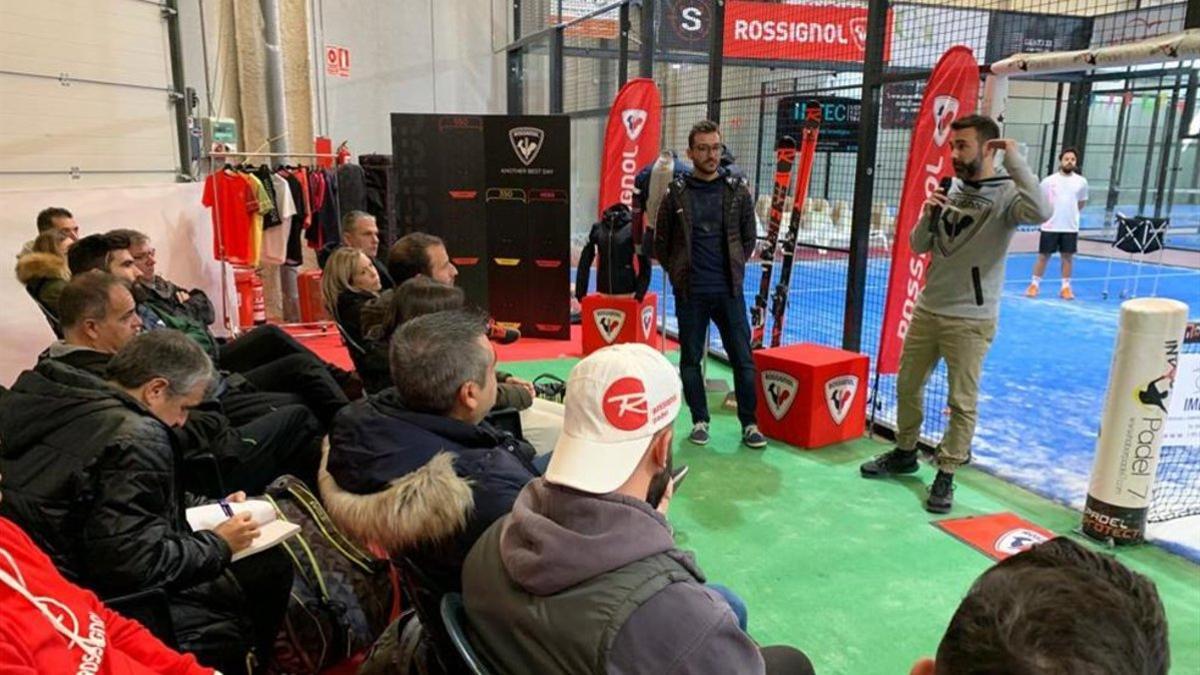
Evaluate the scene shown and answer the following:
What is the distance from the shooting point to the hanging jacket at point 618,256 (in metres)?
5.61

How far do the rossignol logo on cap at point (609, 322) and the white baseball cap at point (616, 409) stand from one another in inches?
171

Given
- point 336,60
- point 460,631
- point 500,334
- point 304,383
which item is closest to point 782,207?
point 500,334

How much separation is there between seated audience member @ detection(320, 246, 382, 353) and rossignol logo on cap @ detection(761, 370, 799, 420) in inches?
79.2

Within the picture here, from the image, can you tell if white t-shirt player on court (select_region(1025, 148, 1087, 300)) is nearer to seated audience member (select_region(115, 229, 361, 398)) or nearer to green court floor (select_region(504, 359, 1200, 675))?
green court floor (select_region(504, 359, 1200, 675))

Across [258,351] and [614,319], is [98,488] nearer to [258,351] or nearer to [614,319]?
[258,351]

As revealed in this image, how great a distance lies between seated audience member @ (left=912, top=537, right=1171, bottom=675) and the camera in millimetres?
623

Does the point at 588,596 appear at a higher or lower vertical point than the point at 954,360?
higher

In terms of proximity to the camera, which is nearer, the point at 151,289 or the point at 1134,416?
the point at 1134,416

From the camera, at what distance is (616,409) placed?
50.3 inches

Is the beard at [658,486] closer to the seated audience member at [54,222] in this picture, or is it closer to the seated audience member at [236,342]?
the seated audience member at [236,342]

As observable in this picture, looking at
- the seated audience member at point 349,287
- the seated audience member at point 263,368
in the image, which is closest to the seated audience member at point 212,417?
the seated audience member at point 263,368

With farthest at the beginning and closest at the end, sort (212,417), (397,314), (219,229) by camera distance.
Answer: (219,229) < (397,314) < (212,417)

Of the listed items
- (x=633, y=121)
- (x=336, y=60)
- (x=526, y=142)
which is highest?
(x=336, y=60)

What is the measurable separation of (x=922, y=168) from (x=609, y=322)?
8.15 ft
